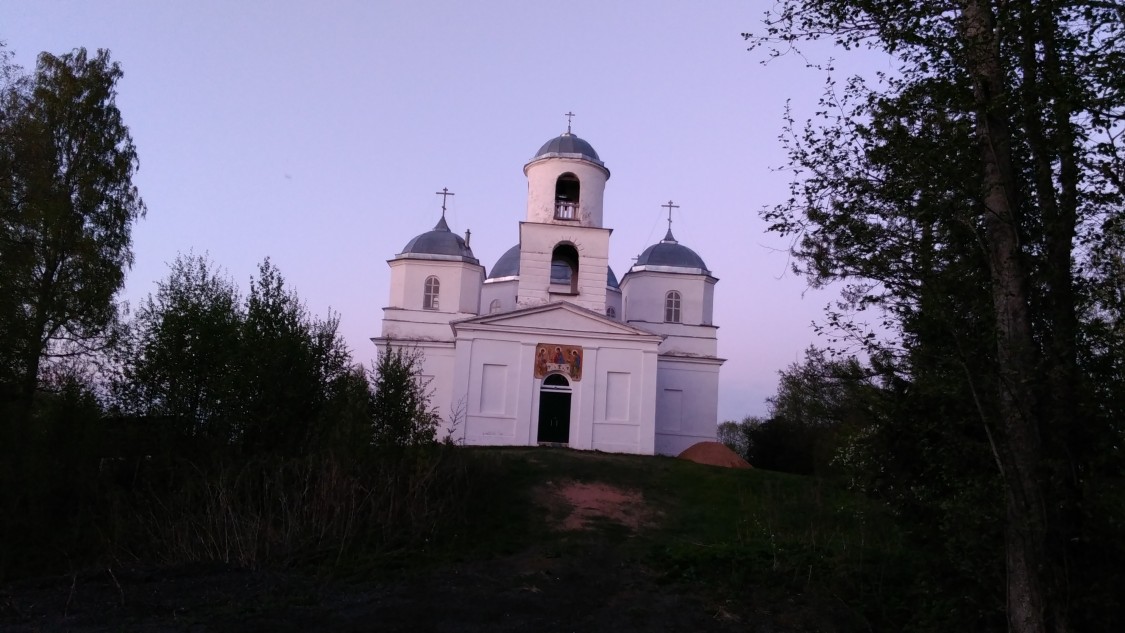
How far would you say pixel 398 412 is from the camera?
16.6 m

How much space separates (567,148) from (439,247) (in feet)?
25.4

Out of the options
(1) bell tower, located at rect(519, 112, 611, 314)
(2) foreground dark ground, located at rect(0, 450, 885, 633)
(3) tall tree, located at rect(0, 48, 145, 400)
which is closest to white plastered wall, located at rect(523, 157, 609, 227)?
(1) bell tower, located at rect(519, 112, 611, 314)

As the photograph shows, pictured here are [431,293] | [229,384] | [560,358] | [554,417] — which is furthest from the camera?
[431,293]

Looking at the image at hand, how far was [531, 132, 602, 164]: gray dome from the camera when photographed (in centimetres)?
3075

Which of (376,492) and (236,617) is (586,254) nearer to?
(376,492)

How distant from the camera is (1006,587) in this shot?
761 centimetres

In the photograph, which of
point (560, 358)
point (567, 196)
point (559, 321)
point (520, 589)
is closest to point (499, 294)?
point (567, 196)

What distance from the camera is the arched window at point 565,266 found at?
3130 centimetres

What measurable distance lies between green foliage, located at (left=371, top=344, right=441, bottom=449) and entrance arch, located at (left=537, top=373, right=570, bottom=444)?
11671mm

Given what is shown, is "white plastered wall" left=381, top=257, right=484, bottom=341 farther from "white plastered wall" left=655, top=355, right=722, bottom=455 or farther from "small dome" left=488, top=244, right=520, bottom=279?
"white plastered wall" left=655, top=355, right=722, bottom=455

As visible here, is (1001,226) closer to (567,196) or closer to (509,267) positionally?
(567,196)

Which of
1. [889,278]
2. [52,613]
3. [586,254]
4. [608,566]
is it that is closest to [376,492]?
[608,566]

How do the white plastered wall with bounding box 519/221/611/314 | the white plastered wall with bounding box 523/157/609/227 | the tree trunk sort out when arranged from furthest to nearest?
the white plastered wall with bounding box 523/157/609/227 < the white plastered wall with bounding box 519/221/611/314 < the tree trunk

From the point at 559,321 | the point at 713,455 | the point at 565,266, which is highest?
the point at 565,266
